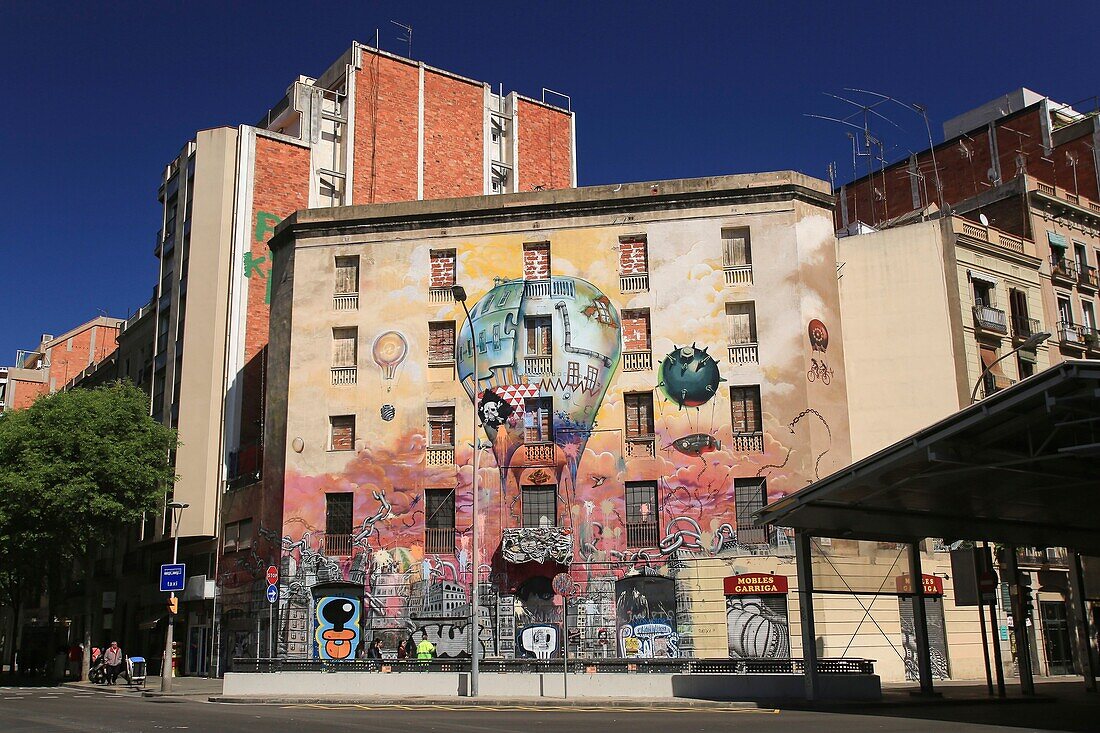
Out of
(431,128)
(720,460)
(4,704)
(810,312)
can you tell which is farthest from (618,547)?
(431,128)

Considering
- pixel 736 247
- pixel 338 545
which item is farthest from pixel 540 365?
pixel 338 545

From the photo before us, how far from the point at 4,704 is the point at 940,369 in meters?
35.6

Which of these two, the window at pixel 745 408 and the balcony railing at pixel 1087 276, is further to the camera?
the balcony railing at pixel 1087 276

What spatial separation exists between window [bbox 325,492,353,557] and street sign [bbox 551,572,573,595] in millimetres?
8394

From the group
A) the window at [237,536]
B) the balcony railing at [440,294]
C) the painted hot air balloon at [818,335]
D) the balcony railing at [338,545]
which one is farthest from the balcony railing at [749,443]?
the window at [237,536]

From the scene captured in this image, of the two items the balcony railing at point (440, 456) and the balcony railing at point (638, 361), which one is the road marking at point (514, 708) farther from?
the balcony railing at point (638, 361)

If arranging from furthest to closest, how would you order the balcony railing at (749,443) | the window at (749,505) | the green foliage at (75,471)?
1. the green foliage at (75,471)
2. the balcony railing at (749,443)
3. the window at (749,505)

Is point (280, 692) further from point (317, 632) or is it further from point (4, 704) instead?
point (317, 632)

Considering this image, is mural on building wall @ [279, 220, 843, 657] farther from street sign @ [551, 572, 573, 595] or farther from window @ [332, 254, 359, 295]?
window @ [332, 254, 359, 295]

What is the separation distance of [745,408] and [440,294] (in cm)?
1338

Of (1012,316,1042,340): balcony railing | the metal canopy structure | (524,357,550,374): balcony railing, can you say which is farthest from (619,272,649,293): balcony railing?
(1012,316,1042,340): balcony railing

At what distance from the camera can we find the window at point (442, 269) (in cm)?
4444

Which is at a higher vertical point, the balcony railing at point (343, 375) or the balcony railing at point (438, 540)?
the balcony railing at point (343, 375)

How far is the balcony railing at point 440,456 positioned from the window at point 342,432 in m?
3.45
